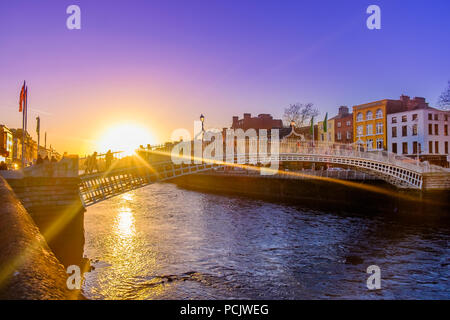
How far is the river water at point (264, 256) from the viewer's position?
930cm

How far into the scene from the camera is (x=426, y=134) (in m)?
40.4

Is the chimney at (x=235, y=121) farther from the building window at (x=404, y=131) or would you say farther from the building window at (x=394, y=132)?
the building window at (x=404, y=131)

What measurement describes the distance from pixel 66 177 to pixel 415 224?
1805cm

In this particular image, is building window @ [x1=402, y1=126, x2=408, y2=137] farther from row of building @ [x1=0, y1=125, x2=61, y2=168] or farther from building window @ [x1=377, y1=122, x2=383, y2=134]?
row of building @ [x1=0, y1=125, x2=61, y2=168]

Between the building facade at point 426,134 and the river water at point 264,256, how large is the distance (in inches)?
842

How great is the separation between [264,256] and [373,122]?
1599 inches

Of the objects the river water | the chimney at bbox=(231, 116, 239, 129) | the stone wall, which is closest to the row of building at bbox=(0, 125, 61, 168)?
the river water

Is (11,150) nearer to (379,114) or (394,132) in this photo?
(379,114)

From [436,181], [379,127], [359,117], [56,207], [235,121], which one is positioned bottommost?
[56,207]

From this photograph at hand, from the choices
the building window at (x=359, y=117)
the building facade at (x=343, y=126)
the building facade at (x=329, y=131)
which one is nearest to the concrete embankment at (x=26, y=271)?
the building window at (x=359, y=117)

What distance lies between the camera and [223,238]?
16.0 metres

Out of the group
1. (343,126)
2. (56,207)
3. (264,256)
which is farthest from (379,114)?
(56,207)
